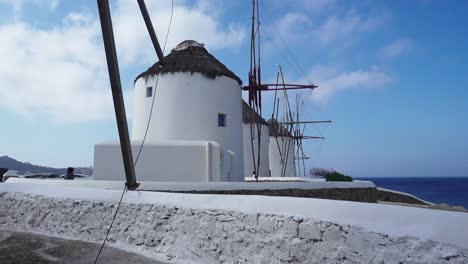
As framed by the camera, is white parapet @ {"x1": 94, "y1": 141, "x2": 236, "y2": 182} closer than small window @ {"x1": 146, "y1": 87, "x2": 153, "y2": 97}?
Yes

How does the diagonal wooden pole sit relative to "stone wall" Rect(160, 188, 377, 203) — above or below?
above

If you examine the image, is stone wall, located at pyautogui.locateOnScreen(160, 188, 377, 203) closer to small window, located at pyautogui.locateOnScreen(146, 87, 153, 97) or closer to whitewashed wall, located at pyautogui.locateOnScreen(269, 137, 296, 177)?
small window, located at pyautogui.locateOnScreen(146, 87, 153, 97)

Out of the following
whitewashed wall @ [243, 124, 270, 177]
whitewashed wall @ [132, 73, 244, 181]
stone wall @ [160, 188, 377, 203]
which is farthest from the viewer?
whitewashed wall @ [243, 124, 270, 177]

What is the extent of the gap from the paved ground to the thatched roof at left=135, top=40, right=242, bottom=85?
10.7 meters

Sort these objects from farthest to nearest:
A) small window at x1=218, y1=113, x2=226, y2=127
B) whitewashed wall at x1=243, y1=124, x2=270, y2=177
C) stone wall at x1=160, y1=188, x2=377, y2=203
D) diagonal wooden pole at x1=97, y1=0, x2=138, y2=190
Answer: whitewashed wall at x1=243, y1=124, x2=270, y2=177
small window at x1=218, y1=113, x2=226, y2=127
stone wall at x1=160, y1=188, x2=377, y2=203
diagonal wooden pole at x1=97, y1=0, x2=138, y2=190

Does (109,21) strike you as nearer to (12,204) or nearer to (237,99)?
(12,204)

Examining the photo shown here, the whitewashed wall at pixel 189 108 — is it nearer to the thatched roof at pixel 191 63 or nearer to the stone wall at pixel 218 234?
the thatched roof at pixel 191 63

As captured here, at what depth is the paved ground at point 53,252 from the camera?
220 inches

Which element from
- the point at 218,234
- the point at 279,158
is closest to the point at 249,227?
the point at 218,234

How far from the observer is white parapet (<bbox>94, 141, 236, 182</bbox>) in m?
12.4

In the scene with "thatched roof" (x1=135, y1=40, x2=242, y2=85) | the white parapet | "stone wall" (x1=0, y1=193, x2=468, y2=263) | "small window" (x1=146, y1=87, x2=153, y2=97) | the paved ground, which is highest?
"thatched roof" (x1=135, y1=40, x2=242, y2=85)

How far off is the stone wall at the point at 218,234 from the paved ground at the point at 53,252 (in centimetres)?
29

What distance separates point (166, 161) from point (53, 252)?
707 cm

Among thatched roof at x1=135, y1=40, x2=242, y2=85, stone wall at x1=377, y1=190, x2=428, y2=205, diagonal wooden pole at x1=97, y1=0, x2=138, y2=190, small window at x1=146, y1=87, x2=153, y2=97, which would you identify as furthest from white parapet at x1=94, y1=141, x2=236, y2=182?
stone wall at x1=377, y1=190, x2=428, y2=205
